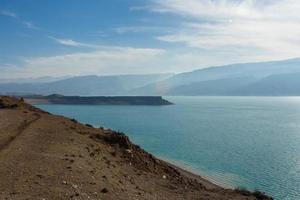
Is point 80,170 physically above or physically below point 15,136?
below

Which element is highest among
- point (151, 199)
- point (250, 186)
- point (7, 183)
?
point (7, 183)

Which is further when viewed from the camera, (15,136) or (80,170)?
(15,136)

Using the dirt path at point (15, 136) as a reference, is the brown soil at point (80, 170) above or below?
below

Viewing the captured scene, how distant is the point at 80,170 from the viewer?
1916 cm

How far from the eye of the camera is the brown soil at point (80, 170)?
15.6 metres

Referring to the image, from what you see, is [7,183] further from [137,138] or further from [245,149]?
[137,138]

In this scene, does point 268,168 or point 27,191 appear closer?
point 27,191

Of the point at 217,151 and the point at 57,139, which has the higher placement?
the point at 57,139

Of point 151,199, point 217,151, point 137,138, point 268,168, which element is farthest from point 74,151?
point 137,138

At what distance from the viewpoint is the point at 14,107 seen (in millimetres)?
48000

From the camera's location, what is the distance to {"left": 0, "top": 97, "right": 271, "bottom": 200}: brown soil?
15.6 metres

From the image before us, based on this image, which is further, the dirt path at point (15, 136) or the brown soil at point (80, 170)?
the dirt path at point (15, 136)

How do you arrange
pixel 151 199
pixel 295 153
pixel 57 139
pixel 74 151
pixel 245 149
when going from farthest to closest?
1. pixel 245 149
2. pixel 295 153
3. pixel 57 139
4. pixel 74 151
5. pixel 151 199

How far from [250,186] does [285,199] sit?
504cm
